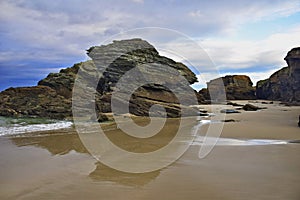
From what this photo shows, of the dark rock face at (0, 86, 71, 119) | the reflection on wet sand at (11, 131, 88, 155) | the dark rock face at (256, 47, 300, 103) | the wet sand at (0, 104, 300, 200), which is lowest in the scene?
the wet sand at (0, 104, 300, 200)

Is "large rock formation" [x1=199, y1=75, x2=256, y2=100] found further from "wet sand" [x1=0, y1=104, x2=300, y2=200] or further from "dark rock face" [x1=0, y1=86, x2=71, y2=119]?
"wet sand" [x1=0, y1=104, x2=300, y2=200]

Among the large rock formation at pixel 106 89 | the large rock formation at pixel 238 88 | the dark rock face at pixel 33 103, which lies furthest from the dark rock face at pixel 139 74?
Answer: the large rock formation at pixel 238 88

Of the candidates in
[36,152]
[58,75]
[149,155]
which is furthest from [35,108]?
[149,155]

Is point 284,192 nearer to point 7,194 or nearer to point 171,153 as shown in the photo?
point 171,153

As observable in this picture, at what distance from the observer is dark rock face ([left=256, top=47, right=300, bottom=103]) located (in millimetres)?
43888

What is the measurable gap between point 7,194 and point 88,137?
5709mm

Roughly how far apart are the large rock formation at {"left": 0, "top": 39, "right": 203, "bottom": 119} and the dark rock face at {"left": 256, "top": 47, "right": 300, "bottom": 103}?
28.1 meters

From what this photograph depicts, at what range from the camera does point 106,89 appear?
2125 cm

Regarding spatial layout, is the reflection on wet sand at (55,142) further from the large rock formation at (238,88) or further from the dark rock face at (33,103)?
the large rock formation at (238,88)

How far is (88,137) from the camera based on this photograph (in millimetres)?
10141

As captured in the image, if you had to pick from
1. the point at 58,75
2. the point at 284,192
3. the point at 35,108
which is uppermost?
the point at 58,75

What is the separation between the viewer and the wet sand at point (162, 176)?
4.34 m

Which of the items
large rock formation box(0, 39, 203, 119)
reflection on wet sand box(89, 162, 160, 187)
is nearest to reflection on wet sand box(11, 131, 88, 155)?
reflection on wet sand box(89, 162, 160, 187)

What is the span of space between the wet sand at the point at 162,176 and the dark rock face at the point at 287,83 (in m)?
40.7
